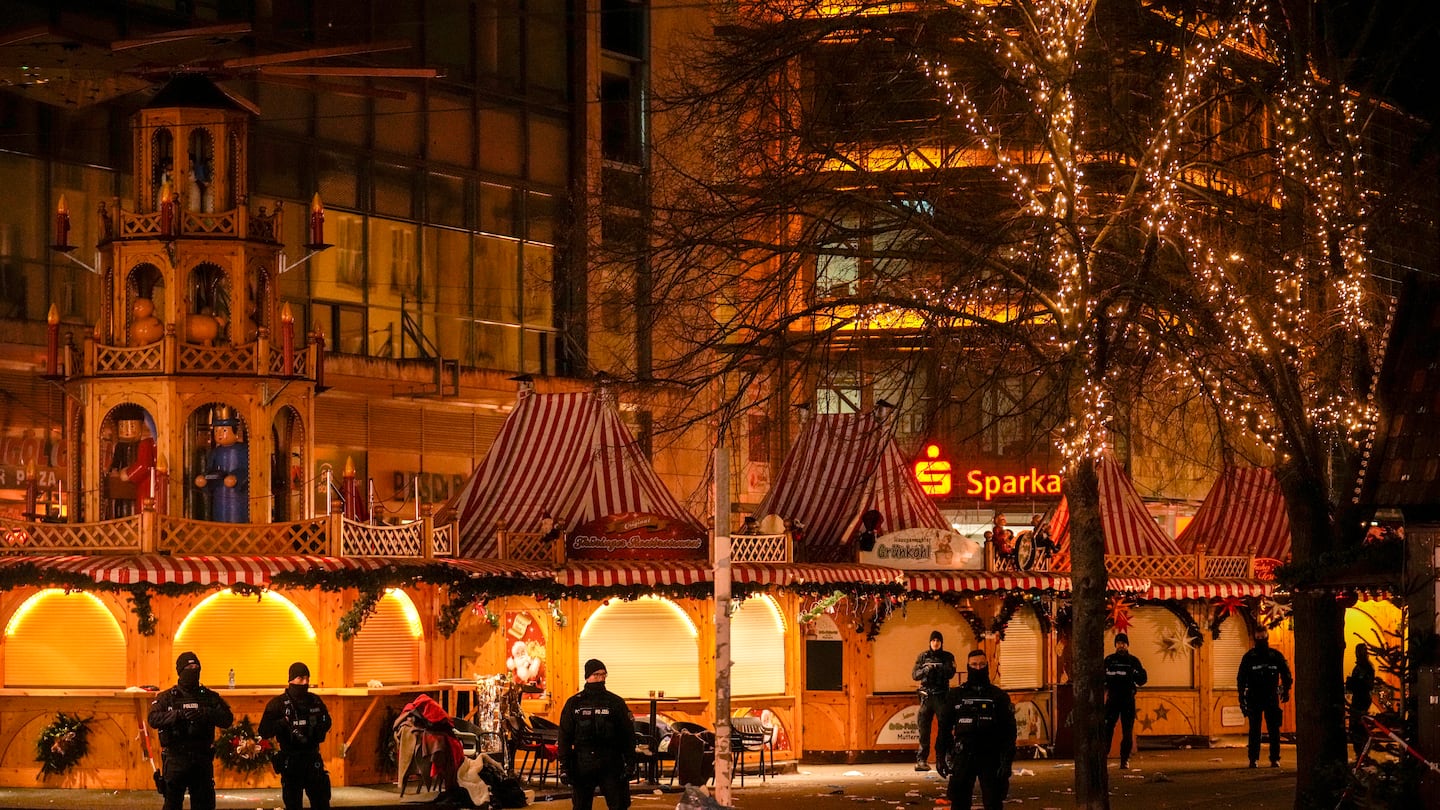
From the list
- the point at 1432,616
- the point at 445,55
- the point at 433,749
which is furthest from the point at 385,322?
the point at 1432,616

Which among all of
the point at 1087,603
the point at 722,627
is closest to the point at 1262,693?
the point at 1087,603

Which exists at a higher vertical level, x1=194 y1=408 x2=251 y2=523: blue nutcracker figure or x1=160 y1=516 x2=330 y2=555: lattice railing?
x1=194 y1=408 x2=251 y2=523: blue nutcracker figure

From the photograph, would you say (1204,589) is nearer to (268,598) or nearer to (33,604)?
(268,598)

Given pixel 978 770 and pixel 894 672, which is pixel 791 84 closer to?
pixel 978 770

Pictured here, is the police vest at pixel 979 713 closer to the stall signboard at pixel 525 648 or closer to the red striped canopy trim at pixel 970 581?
the stall signboard at pixel 525 648

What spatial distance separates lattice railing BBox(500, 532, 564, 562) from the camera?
91.5 feet

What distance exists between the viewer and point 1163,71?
Result: 22.3 meters

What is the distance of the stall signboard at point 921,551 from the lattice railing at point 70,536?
35.9 feet

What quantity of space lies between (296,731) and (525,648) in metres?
7.40

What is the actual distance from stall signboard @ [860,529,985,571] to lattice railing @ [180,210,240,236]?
10201 millimetres

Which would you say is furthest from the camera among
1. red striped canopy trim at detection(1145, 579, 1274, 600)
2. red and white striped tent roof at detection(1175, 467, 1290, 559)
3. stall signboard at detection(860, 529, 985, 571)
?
red and white striped tent roof at detection(1175, 467, 1290, 559)

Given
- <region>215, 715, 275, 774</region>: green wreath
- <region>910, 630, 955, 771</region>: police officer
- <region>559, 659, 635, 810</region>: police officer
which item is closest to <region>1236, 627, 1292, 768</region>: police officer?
<region>910, 630, 955, 771</region>: police officer

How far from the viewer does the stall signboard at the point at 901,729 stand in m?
30.9

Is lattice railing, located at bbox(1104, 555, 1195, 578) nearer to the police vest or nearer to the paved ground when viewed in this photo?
the paved ground
